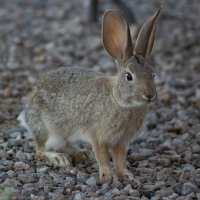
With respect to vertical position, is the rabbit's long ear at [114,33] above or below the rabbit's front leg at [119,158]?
above

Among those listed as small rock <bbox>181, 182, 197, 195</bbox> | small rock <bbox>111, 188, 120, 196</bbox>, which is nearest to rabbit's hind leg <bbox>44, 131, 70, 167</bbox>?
small rock <bbox>111, 188, 120, 196</bbox>

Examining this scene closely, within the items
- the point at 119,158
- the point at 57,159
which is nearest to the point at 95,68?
the point at 57,159

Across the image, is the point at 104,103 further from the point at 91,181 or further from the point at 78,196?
the point at 78,196

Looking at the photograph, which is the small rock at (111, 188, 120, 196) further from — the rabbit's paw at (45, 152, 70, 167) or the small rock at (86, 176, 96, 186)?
the rabbit's paw at (45, 152, 70, 167)

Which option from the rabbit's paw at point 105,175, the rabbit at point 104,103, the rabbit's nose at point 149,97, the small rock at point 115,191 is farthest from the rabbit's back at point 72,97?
the small rock at point 115,191

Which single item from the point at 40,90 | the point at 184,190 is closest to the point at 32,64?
the point at 40,90

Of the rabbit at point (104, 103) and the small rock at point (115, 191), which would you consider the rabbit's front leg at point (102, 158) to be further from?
the small rock at point (115, 191)
